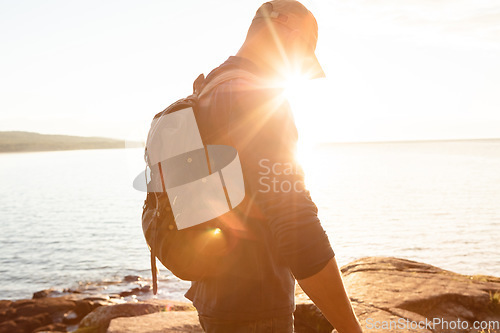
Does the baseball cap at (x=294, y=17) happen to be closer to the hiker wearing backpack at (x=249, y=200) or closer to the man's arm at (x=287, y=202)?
the hiker wearing backpack at (x=249, y=200)

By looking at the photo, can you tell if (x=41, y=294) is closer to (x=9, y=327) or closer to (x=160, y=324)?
(x=9, y=327)

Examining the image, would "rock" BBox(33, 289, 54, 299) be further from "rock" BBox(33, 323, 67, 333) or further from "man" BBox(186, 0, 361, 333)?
"man" BBox(186, 0, 361, 333)

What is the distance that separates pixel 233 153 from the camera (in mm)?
1916

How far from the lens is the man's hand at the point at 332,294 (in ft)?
5.85

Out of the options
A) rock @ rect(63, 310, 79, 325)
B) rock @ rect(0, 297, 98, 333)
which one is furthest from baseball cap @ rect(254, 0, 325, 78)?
rock @ rect(63, 310, 79, 325)

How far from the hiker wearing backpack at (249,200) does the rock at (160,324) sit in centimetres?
417

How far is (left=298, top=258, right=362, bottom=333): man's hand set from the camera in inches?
70.2

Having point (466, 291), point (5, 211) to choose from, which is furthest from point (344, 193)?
point (466, 291)

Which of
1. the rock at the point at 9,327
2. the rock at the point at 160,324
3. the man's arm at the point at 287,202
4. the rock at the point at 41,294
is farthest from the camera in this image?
the rock at the point at 41,294

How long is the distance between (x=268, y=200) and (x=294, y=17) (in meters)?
0.87

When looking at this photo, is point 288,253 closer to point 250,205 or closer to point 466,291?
point 250,205

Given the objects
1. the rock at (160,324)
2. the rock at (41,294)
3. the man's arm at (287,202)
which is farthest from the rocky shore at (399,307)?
the rock at (41,294)

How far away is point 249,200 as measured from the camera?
1.95m

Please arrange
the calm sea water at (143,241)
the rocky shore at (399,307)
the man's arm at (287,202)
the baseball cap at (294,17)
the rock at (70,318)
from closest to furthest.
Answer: the man's arm at (287,202)
the baseball cap at (294,17)
the rocky shore at (399,307)
the rock at (70,318)
the calm sea water at (143,241)
